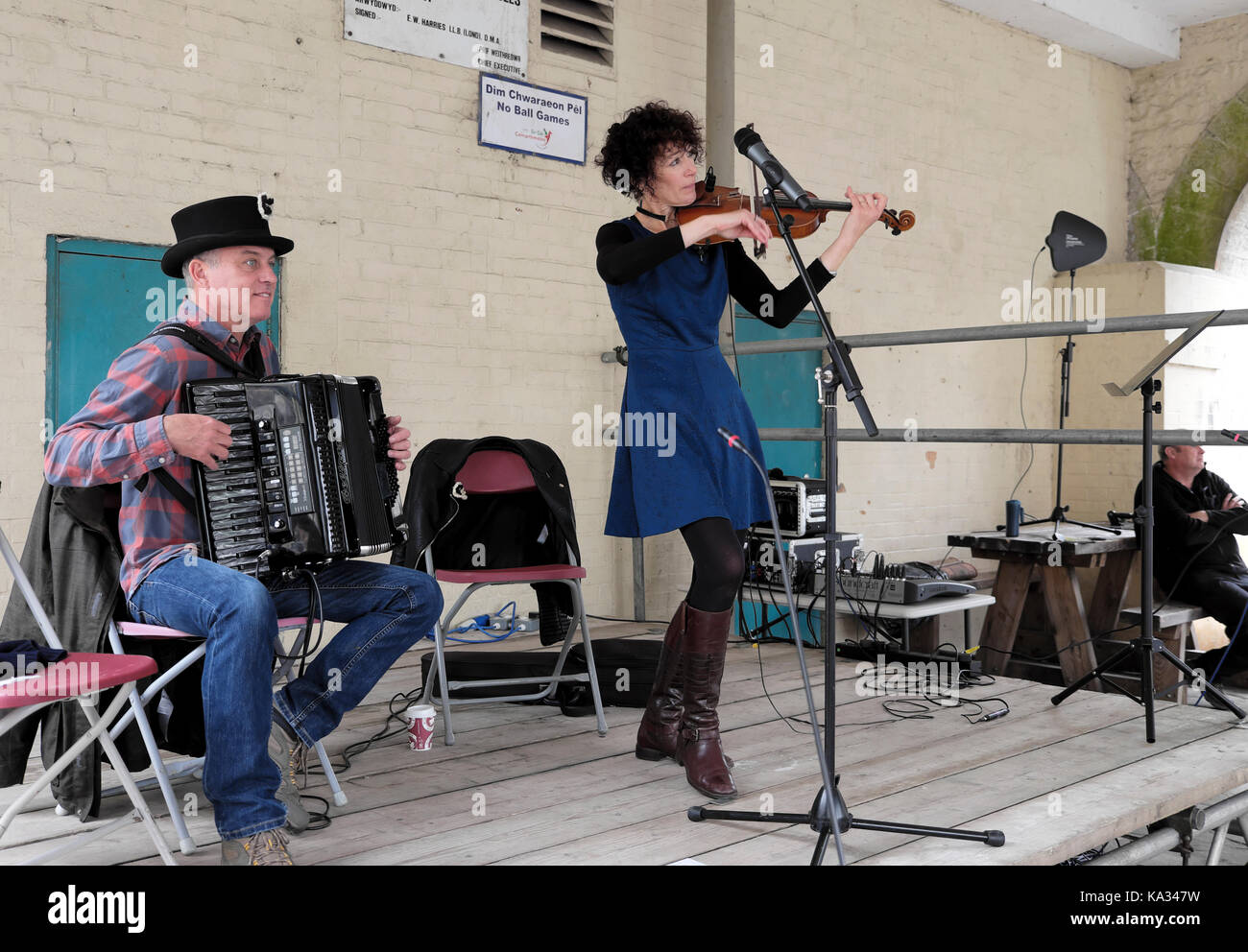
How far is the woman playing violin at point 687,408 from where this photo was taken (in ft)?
8.05

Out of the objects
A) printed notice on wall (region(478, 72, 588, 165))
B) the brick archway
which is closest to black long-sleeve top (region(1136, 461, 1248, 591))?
the brick archway

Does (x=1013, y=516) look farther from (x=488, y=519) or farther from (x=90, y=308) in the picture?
(x=90, y=308)

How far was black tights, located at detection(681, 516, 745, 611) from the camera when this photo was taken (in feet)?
8.06

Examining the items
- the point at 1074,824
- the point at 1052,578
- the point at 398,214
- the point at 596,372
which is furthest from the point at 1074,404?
the point at 1074,824

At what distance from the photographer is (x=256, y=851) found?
196cm

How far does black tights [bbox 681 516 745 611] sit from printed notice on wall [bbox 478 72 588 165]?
2.88 meters

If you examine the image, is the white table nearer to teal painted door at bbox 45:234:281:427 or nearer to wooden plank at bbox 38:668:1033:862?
wooden plank at bbox 38:668:1033:862

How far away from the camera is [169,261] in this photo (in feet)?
7.66

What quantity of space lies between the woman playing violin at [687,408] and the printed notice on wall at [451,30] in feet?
7.58

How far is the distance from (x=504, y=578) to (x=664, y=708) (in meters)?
0.57

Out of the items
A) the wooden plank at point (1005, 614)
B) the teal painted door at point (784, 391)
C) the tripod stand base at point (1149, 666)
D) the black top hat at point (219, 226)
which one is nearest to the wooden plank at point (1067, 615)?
the wooden plank at point (1005, 614)

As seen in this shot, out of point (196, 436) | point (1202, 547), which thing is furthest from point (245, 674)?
point (1202, 547)

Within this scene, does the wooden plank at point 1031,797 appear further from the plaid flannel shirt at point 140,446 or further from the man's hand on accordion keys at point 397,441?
the plaid flannel shirt at point 140,446

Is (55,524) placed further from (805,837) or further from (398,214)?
(398,214)
